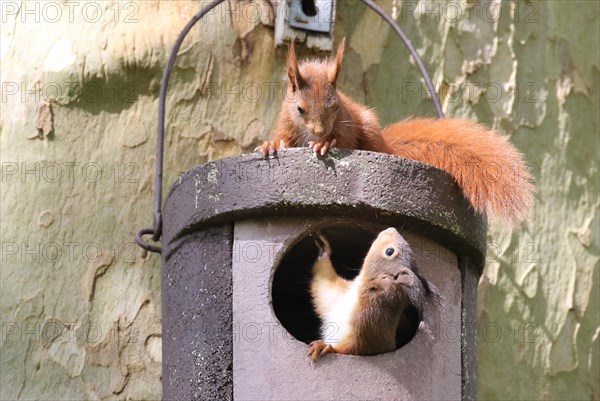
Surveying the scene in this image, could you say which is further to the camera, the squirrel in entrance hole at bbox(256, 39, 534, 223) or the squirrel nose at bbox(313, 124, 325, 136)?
the squirrel nose at bbox(313, 124, 325, 136)

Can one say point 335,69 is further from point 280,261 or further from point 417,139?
point 280,261

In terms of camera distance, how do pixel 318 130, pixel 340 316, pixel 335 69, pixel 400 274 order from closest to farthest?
pixel 400 274 → pixel 340 316 → pixel 318 130 → pixel 335 69

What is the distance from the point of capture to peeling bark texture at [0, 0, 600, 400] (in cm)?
352

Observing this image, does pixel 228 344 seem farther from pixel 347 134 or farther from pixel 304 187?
pixel 347 134

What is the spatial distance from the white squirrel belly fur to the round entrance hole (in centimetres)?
15

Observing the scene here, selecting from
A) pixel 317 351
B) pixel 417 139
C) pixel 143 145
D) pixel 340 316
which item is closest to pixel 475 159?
pixel 417 139

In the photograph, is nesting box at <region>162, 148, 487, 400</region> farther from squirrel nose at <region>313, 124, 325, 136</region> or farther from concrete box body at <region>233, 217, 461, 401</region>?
squirrel nose at <region>313, 124, 325, 136</region>

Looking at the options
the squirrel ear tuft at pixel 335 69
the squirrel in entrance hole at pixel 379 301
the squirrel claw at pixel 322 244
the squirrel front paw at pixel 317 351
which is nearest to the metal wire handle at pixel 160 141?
the squirrel ear tuft at pixel 335 69

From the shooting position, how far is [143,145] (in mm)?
3641

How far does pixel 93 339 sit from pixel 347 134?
0.98m

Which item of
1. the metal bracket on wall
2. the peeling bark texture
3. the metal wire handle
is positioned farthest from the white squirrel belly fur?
the metal bracket on wall

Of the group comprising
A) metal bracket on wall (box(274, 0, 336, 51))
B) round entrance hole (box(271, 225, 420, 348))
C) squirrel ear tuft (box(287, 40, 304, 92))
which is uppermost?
metal bracket on wall (box(274, 0, 336, 51))

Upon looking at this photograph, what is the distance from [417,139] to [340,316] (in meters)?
0.57

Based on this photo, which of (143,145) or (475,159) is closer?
(475,159)
